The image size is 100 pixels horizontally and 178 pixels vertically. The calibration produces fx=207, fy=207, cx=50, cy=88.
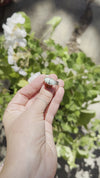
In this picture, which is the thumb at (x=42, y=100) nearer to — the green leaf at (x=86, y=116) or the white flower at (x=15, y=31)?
the white flower at (x=15, y=31)

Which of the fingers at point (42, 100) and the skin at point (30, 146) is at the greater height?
the fingers at point (42, 100)

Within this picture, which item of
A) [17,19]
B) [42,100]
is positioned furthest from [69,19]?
[42,100]

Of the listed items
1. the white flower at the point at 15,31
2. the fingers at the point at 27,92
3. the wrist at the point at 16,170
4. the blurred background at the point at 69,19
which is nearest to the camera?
the wrist at the point at 16,170

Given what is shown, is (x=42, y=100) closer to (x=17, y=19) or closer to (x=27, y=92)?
(x=27, y=92)

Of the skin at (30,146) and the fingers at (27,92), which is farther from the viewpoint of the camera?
the fingers at (27,92)

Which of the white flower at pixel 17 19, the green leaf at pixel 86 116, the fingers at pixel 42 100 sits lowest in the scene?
the green leaf at pixel 86 116

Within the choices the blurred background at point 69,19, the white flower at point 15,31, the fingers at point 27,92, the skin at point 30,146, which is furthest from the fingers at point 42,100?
the blurred background at point 69,19
